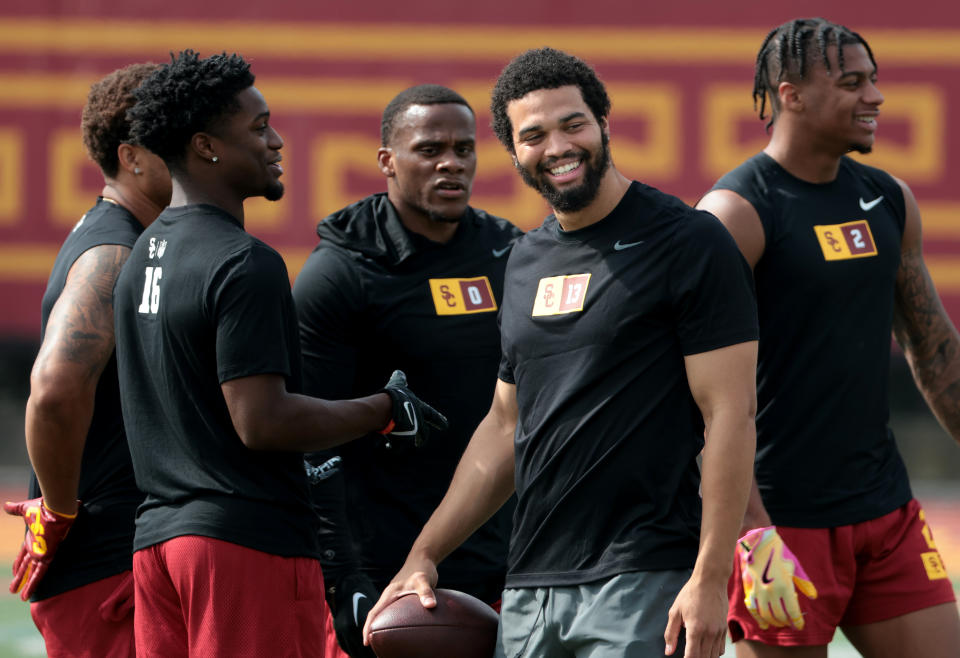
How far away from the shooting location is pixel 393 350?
3.97 metres

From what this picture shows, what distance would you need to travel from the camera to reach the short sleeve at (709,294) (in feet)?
9.32

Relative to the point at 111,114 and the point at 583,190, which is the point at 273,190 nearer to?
the point at 111,114

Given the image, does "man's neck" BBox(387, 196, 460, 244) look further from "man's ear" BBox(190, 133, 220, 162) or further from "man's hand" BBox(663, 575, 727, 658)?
"man's hand" BBox(663, 575, 727, 658)

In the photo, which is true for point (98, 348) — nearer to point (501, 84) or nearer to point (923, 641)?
point (501, 84)

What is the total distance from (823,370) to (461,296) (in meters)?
1.05

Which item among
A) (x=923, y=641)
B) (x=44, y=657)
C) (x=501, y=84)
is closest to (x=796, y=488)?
(x=923, y=641)

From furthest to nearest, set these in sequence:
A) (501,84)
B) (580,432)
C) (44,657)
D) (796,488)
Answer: (44,657) → (796,488) → (501,84) → (580,432)

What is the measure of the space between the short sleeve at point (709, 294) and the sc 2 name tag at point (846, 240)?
3.32ft

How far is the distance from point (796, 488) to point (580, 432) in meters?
1.12

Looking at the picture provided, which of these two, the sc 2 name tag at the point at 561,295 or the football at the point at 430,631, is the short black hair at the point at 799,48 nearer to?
the sc 2 name tag at the point at 561,295

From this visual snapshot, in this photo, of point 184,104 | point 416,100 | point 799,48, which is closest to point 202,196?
point 184,104

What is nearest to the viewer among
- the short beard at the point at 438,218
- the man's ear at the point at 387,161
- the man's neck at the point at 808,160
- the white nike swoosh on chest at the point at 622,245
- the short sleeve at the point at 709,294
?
the short sleeve at the point at 709,294

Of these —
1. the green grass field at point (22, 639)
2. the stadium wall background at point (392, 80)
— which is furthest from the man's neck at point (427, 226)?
the stadium wall background at point (392, 80)

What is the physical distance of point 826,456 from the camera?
3.80 meters
